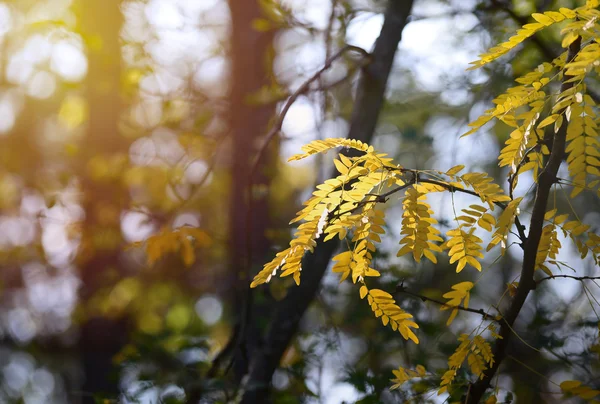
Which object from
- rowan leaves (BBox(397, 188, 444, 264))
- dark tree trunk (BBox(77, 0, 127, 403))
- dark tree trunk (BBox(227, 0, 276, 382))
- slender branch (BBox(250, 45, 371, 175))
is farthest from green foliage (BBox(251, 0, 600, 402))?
dark tree trunk (BBox(77, 0, 127, 403))

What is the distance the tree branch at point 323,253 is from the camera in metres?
2.22

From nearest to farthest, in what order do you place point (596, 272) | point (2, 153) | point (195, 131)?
point (195, 131) < point (596, 272) < point (2, 153)

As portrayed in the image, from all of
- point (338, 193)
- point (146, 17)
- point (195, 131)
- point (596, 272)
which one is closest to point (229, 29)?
point (146, 17)

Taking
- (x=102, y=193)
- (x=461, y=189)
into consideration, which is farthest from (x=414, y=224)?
(x=102, y=193)

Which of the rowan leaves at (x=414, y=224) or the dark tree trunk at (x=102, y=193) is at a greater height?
the rowan leaves at (x=414, y=224)

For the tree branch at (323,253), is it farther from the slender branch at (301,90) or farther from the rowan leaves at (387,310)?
the rowan leaves at (387,310)

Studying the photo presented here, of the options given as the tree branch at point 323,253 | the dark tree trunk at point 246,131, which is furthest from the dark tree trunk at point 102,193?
the tree branch at point 323,253

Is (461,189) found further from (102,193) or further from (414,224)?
(102,193)

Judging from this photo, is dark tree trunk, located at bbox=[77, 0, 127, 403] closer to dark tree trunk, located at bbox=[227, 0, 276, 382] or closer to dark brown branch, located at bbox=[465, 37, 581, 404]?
dark tree trunk, located at bbox=[227, 0, 276, 382]

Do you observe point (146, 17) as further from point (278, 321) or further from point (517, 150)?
point (517, 150)

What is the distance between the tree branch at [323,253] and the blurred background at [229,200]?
7cm

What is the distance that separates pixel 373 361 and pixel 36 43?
5.16m

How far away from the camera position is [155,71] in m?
4.21

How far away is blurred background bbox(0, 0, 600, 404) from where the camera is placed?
8.66 feet
